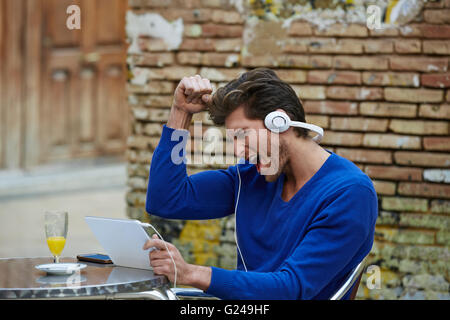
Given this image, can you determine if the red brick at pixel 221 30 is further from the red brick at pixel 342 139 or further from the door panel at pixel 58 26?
the door panel at pixel 58 26

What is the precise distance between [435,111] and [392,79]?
28cm

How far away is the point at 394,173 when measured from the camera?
4.19m

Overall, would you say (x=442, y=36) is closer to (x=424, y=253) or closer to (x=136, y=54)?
(x=424, y=253)

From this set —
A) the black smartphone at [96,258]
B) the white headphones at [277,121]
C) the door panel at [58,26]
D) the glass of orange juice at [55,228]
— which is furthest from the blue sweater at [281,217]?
the door panel at [58,26]

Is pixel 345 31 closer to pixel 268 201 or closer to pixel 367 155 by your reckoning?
pixel 367 155

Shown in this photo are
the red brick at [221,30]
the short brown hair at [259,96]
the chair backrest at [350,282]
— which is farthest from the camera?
the red brick at [221,30]

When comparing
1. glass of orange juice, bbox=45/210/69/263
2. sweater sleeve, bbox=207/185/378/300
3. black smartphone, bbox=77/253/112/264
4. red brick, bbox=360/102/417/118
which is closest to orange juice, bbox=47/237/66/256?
glass of orange juice, bbox=45/210/69/263

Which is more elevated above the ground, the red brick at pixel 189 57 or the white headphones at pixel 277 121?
the red brick at pixel 189 57

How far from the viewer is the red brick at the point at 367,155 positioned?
13.8 feet

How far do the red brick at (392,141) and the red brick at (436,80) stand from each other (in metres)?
0.29

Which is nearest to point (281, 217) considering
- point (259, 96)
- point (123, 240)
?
point (259, 96)

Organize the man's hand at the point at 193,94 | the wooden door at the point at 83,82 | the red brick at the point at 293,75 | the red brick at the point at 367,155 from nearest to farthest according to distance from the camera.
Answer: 1. the man's hand at the point at 193,94
2. the red brick at the point at 367,155
3. the red brick at the point at 293,75
4. the wooden door at the point at 83,82
